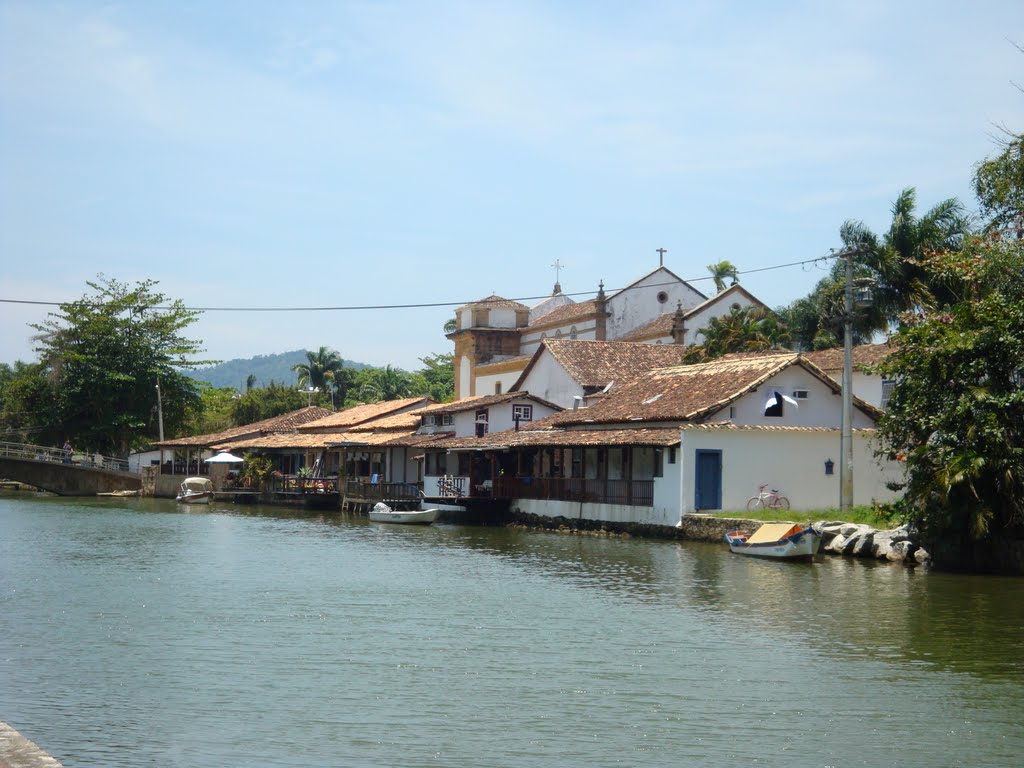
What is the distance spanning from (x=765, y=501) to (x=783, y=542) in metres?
6.23

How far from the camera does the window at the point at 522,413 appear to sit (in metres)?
50.5

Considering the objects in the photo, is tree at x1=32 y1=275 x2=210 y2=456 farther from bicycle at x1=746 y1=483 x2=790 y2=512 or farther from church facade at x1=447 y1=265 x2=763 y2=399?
bicycle at x1=746 y1=483 x2=790 y2=512

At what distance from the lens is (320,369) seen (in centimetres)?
10856

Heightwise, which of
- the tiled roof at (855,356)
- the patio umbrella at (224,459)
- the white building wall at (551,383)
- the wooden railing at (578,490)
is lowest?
the wooden railing at (578,490)

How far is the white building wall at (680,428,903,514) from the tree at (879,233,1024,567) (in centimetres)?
760

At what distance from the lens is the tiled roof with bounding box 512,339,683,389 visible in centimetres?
5031

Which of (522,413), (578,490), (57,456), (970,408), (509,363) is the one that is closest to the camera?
(970,408)

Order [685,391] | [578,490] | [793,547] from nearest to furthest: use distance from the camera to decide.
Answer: [793,547] < [685,391] < [578,490]

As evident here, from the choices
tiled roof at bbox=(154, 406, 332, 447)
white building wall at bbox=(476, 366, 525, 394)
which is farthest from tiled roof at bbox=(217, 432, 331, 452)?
white building wall at bbox=(476, 366, 525, 394)

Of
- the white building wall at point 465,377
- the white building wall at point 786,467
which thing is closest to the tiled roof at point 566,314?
the white building wall at point 465,377

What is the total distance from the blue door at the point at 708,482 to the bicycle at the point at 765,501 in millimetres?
1042

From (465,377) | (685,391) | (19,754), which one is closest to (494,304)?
(465,377)

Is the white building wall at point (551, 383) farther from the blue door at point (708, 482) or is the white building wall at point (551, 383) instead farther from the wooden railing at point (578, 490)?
the blue door at point (708, 482)

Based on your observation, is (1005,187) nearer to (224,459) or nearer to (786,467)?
(786,467)
